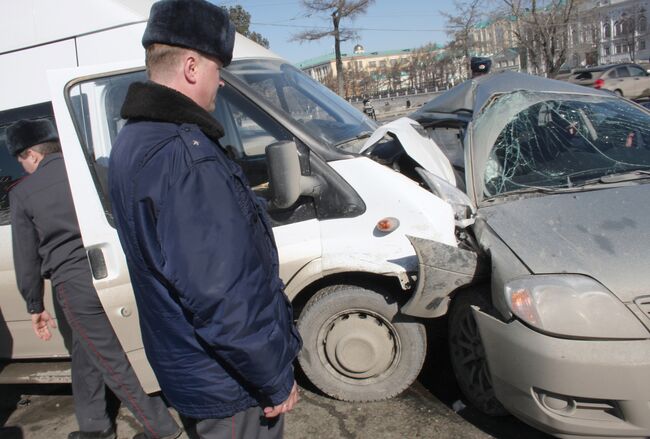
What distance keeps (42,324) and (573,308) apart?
9.46 ft

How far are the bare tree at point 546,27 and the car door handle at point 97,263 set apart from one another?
94.5 feet

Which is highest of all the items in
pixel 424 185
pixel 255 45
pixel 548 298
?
pixel 255 45

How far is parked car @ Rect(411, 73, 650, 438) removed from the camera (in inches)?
85.0

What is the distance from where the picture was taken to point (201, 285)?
4.48ft

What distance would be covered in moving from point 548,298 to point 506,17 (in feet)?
96.0

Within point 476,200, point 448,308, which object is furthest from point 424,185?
point 448,308

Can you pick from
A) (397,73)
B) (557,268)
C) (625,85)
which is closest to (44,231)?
(557,268)

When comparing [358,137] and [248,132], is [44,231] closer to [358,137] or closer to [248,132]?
[248,132]

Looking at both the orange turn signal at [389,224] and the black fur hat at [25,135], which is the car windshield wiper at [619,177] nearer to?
the orange turn signal at [389,224]

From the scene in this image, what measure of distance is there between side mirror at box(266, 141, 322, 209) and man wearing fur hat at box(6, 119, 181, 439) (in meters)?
1.23

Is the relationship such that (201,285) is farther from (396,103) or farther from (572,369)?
(396,103)

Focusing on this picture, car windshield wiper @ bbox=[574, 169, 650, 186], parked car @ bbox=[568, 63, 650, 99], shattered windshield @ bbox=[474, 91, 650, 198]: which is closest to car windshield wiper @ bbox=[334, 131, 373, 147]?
shattered windshield @ bbox=[474, 91, 650, 198]

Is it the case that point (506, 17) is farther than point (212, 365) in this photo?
Yes

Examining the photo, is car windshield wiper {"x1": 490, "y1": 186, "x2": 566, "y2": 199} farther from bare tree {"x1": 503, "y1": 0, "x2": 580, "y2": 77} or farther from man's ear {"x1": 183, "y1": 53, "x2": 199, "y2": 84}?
bare tree {"x1": 503, "y1": 0, "x2": 580, "y2": 77}
